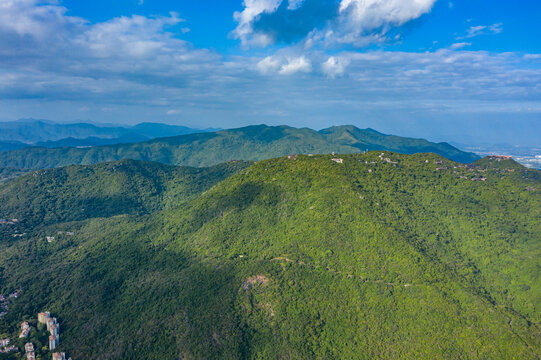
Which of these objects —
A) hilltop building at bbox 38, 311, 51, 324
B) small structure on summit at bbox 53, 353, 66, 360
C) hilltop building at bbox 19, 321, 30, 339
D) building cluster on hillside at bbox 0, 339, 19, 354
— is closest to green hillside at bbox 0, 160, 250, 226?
hilltop building at bbox 38, 311, 51, 324

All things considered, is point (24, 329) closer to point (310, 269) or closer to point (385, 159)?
point (310, 269)

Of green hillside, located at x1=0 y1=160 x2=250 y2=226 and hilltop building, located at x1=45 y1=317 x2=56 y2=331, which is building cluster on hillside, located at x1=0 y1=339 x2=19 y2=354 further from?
green hillside, located at x1=0 y1=160 x2=250 y2=226

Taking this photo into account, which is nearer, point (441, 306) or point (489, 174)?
point (441, 306)

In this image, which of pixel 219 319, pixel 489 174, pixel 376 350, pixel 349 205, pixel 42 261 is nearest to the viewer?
pixel 376 350

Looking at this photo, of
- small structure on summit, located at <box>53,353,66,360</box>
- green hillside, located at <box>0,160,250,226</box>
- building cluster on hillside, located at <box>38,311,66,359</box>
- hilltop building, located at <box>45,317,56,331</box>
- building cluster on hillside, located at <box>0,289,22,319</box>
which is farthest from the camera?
green hillside, located at <box>0,160,250,226</box>

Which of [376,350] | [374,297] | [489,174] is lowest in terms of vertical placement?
[376,350]

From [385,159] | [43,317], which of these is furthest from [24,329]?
[385,159]

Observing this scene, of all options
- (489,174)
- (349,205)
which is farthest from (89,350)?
(489,174)

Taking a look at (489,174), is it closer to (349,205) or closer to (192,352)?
(349,205)
